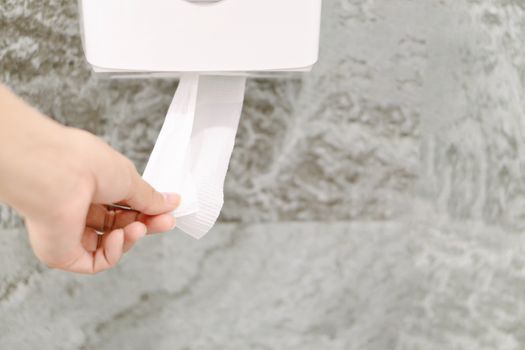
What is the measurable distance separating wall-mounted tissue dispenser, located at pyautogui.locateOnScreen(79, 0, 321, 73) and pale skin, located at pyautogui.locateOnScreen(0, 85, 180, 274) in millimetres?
126

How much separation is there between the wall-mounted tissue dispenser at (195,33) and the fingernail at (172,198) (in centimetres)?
10

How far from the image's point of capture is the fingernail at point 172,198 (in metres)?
0.50

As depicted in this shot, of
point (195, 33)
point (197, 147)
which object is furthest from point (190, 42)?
point (197, 147)

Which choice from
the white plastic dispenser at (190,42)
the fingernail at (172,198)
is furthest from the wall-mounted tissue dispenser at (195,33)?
the fingernail at (172,198)

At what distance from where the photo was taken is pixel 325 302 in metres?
0.71

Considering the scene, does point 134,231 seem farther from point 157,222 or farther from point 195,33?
point 195,33

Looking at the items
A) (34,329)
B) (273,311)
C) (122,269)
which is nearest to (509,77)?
(273,311)

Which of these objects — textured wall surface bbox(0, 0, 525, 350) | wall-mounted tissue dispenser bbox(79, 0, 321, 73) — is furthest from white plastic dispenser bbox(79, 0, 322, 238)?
textured wall surface bbox(0, 0, 525, 350)

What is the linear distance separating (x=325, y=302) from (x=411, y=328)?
0.11 m

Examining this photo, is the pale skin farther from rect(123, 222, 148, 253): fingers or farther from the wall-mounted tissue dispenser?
the wall-mounted tissue dispenser

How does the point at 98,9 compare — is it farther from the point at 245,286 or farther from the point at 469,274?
the point at 469,274

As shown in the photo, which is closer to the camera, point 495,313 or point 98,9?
point 98,9

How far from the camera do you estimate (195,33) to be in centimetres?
51

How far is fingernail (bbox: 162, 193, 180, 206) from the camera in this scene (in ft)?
1.65
